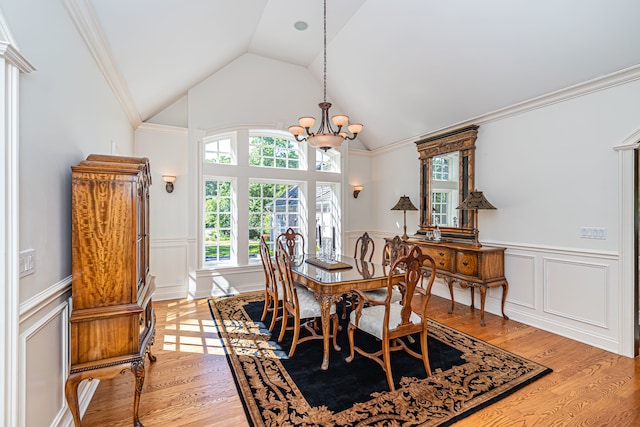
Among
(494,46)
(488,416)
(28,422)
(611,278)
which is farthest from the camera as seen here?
(494,46)

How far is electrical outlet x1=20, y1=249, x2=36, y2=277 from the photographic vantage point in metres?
1.43

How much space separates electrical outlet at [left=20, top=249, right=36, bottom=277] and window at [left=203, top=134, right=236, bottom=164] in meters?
3.63

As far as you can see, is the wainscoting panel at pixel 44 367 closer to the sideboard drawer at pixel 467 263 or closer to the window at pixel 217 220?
the window at pixel 217 220

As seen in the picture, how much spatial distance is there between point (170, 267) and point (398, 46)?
4666mm

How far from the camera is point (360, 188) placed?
20.3 ft

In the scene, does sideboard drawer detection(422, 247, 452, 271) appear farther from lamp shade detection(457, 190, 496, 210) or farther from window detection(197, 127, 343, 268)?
window detection(197, 127, 343, 268)

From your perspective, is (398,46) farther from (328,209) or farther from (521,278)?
(521,278)

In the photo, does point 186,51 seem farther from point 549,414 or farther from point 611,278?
point 611,278

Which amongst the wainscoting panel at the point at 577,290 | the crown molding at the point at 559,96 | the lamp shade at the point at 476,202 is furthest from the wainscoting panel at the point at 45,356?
the crown molding at the point at 559,96

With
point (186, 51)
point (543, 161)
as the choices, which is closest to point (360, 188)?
point (543, 161)

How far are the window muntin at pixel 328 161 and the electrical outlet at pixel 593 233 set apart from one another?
3.93 metres

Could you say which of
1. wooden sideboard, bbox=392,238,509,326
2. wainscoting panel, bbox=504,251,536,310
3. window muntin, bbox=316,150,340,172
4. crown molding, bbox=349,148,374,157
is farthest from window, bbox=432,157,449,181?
window muntin, bbox=316,150,340,172

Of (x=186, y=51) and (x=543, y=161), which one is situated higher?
(x=186, y=51)

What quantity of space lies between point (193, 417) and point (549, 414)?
7.98ft
